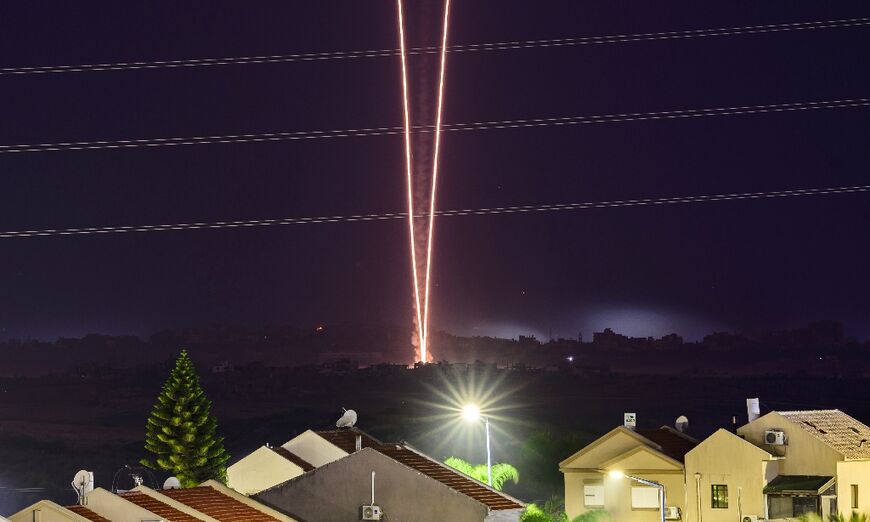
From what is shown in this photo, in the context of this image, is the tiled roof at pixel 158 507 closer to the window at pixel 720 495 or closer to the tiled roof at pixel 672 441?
the window at pixel 720 495

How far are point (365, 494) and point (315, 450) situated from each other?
1465cm

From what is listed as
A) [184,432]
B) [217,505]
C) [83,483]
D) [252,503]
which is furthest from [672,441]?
[83,483]

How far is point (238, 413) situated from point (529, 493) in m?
85.9

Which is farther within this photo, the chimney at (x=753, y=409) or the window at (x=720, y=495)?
the chimney at (x=753, y=409)

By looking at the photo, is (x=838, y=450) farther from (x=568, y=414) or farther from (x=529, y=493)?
(x=568, y=414)

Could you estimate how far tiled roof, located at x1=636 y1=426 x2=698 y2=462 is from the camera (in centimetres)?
9075

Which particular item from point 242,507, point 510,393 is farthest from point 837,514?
point 510,393

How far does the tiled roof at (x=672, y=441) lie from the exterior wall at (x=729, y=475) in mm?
2498

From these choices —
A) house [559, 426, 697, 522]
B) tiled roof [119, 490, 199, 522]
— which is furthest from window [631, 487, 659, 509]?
tiled roof [119, 490, 199, 522]

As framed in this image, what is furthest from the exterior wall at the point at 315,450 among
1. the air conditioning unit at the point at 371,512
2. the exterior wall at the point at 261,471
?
the air conditioning unit at the point at 371,512

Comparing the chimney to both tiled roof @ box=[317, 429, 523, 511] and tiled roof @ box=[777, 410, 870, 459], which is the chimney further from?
tiled roof @ box=[317, 429, 523, 511]

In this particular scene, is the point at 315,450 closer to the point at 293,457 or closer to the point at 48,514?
the point at 293,457

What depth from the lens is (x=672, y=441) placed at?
93.2 meters

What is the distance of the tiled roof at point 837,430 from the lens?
84062mm
